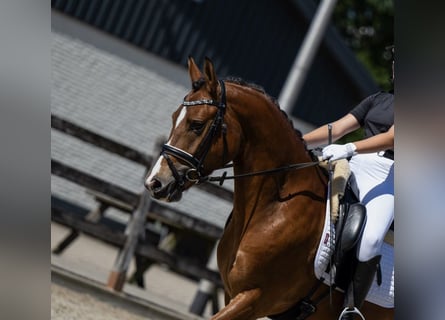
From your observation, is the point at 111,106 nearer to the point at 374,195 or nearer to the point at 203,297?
the point at 203,297

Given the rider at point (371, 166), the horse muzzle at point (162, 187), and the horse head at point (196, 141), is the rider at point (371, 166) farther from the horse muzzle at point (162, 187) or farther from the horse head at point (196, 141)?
the horse muzzle at point (162, 187)

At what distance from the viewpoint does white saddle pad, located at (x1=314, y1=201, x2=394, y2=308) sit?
4625mm

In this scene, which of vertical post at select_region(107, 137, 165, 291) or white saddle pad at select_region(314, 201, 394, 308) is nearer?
white saddle pad at select_region(314, 201, 394, 308)

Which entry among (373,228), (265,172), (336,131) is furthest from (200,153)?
(336,131)

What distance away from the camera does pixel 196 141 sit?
4348 mm

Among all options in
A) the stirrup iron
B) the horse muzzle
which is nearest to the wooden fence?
the stirrup iron

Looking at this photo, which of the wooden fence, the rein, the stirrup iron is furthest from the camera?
the wooden fence

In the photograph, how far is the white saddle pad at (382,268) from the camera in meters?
4.62

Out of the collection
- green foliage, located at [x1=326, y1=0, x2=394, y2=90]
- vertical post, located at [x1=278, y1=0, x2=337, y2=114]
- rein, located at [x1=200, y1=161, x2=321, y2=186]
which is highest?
rein, located at [x1=200, y1=161, x2=321, y2=186]

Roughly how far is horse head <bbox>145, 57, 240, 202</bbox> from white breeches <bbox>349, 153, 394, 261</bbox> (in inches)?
33.4

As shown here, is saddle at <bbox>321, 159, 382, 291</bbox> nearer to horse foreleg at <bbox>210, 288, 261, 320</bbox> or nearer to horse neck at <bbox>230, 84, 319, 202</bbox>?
horse neck at <bbox>230, 84, 319, 202</bbox>

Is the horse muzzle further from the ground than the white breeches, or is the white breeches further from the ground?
the white breeches

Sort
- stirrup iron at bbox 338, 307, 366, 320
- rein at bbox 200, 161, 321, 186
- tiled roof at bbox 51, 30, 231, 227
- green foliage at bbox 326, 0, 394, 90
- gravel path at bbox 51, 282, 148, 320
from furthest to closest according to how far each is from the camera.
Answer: green foliage at bbox 326, 0, 394, 90 < tiled roof at bbox 51, 30, 231, 227 < gravel path at bbox 51, 282, 148, 320 < stirrup iron at bbox 338, 307, 366, 320 < rein at bbox 200, 161, 321, 186

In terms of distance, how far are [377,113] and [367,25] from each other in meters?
27.1
